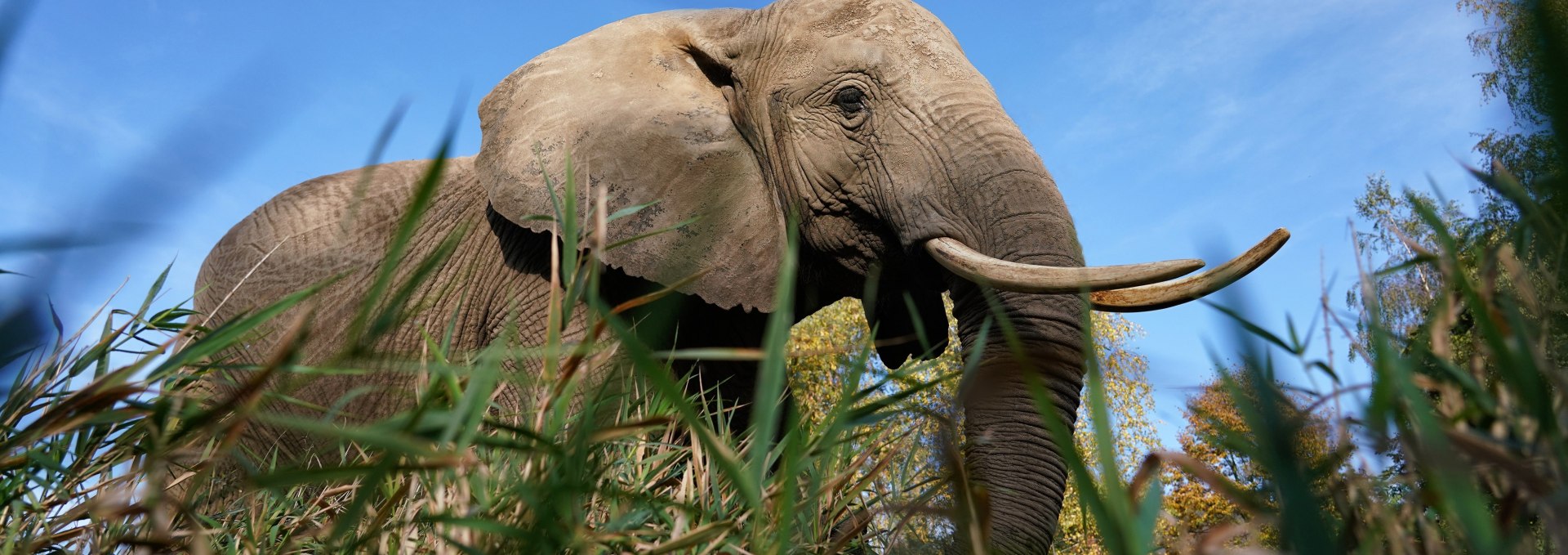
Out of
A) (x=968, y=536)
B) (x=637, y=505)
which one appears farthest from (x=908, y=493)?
(x=968, y=536)

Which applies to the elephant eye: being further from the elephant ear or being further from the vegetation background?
the vegetation background

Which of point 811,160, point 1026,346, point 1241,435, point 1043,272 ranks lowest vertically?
point 1241,435

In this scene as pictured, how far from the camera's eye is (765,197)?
16.3 feet

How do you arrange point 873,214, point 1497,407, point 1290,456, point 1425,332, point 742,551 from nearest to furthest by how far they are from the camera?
point 1290,456 → point 1497,407 → point 1425,332 → point 742,551 → point 873,214

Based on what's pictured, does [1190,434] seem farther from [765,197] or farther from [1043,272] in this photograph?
[765,197]

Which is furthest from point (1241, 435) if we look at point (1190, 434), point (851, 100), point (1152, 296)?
point (851, 100)

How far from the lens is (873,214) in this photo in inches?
189

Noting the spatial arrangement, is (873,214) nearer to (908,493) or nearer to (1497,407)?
(908,493)

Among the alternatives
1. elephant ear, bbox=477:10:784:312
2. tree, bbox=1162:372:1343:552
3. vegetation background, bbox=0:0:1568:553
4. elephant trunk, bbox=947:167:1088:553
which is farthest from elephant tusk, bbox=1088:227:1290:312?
tree, bbox=1162:372:1343:552

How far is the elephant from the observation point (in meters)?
4.29

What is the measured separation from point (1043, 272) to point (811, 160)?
1285 mm

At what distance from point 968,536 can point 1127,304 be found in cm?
320

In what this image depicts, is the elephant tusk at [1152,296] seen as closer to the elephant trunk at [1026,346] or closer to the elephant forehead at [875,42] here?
the elephant trunk at [1026,346]

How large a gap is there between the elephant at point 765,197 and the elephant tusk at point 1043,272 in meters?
0.01
